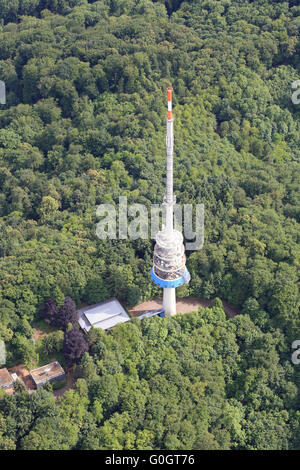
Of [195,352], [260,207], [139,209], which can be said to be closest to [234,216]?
[260,207]

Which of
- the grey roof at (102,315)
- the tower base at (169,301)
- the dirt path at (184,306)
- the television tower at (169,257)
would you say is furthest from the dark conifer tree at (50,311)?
the tower base at (169,301)

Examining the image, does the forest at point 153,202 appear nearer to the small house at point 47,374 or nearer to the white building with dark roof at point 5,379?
the small house at point 47,374

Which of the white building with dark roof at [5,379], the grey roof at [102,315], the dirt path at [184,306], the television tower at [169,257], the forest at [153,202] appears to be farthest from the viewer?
the dirt path at [184,306]

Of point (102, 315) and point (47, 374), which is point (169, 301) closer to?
point (102, 315)

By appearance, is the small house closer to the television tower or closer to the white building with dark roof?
the white building with dark roof

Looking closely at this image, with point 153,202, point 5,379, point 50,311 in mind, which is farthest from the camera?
point 153,202

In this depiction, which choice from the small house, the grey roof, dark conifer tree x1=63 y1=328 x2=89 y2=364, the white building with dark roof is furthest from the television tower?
the white building with dark roof

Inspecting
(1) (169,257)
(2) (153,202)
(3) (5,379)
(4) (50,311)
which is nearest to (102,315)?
(4) (50,311)
